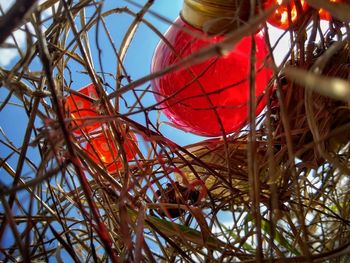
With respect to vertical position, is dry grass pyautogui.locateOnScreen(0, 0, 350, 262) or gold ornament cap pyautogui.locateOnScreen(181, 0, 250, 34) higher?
gold ornament cap pyautogui.locateOnScreen(181, 0, 250, 34)

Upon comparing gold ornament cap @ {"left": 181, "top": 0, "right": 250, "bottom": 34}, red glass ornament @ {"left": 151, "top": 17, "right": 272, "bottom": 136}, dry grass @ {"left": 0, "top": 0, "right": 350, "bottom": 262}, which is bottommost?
dry grass @ {"left": 0, "top": 0, "right": 350, "bottom": 262}

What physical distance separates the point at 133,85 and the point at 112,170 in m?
0.41

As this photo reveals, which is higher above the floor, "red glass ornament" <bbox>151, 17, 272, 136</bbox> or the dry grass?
"red glass ornament" <bbox>151, 17, 272, 136</bbox>

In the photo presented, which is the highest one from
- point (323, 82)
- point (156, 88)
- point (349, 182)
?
point (156, 88)

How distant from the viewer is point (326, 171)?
1.72 feet

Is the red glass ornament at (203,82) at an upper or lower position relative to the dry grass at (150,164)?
upper

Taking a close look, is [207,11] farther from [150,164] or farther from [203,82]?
[150,164]

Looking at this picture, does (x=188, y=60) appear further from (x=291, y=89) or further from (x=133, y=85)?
(x=291, y=89)

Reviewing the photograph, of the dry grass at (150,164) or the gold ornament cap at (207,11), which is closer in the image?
the dry grass at (150,164)

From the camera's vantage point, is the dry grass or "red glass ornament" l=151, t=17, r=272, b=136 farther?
"red glass ornament" l=151, t=17, r=272, b=136

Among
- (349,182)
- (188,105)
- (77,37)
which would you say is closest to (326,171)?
(349,182)

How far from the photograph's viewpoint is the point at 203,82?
46 cm

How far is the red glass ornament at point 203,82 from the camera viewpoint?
0.45 metres

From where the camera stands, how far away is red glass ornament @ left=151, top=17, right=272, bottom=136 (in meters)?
0.45
